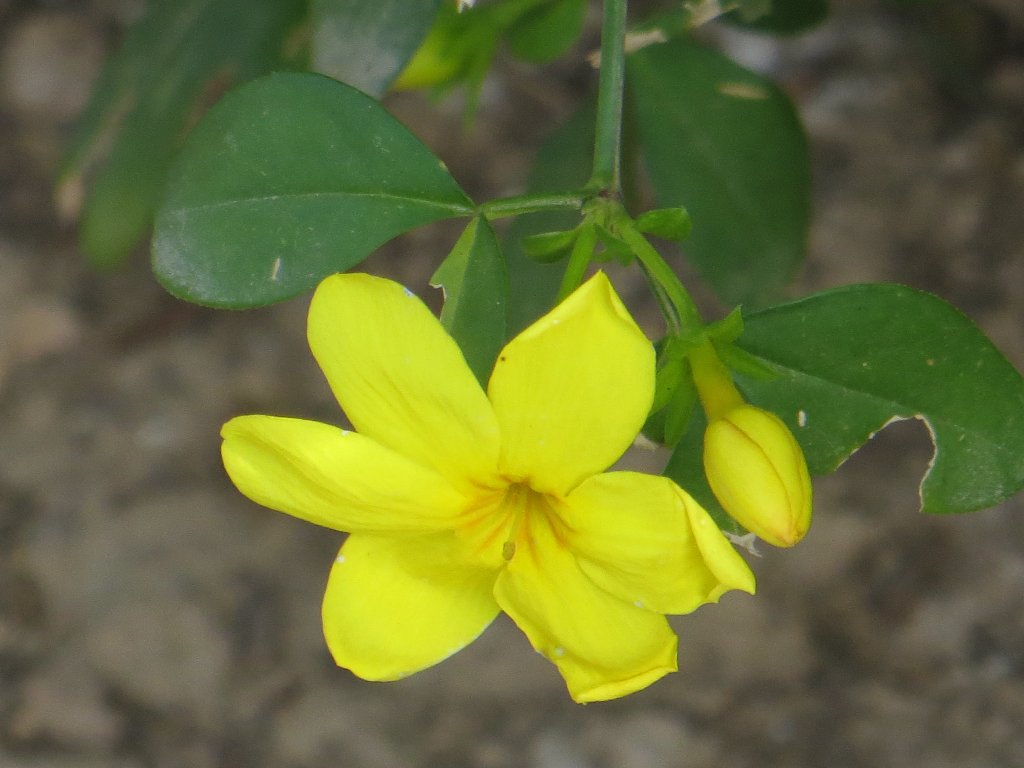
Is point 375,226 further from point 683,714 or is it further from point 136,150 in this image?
point 683,714

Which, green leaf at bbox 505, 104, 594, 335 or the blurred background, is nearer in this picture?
green leaf at bbox 505, 104, 594, 335

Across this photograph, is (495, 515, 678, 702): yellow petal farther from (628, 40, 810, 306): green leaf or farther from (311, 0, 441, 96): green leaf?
(628, 40, 810, 306): green leaf

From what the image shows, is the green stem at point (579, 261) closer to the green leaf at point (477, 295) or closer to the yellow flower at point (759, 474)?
the green leaf at point (477, 295)

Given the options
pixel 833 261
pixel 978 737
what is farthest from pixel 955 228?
pixel 978 737

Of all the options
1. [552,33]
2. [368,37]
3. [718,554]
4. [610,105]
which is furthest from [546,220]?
[718,554]

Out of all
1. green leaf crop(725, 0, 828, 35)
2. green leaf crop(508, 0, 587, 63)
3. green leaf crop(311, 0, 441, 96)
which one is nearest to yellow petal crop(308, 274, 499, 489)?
green leaf crop(311, 0, 441, 96)

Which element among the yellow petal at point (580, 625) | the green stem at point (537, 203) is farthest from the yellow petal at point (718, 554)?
the green stem at point (537, 203)

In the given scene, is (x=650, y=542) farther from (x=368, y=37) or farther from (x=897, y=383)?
(x=368, y=37)
